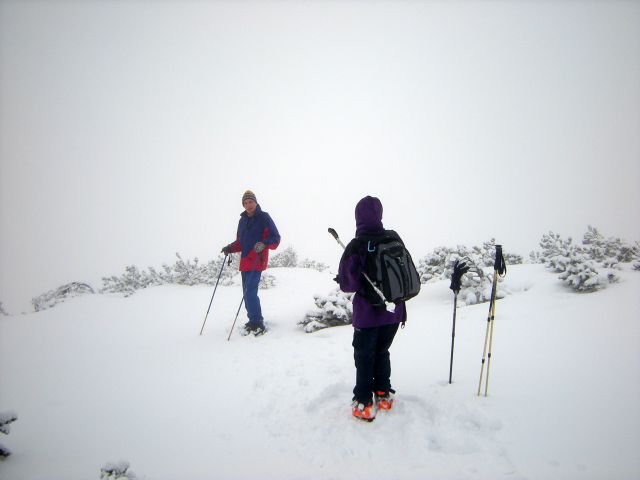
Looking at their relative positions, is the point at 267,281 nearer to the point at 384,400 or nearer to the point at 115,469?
the point at 384,400

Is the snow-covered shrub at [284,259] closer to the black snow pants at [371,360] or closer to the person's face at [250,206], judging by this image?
the person's face at [250,206]

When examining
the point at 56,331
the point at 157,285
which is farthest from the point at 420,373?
the point at 157,285

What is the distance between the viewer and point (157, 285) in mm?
10734

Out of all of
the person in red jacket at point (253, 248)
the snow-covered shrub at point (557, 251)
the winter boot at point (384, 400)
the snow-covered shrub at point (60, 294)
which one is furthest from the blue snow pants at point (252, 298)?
the snow-covered shrub at point (60, 294)

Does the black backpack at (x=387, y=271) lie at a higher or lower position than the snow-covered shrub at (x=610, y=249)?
higher

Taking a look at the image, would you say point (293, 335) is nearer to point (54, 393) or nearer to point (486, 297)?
point (54, 393)

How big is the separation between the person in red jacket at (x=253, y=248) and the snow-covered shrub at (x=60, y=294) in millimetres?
6820

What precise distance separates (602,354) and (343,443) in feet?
11.5

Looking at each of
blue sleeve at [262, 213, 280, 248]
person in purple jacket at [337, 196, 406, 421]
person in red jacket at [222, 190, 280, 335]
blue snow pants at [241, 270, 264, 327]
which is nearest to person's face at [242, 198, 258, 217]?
person in red jacket at [222, 190, 280, 335]

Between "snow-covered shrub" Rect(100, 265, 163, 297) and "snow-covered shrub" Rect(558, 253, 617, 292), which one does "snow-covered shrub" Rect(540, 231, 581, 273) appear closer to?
"snow-covered shrub" Rect(558, 253, 617, 292)

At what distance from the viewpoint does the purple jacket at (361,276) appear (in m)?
3.13

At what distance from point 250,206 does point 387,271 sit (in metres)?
4.22

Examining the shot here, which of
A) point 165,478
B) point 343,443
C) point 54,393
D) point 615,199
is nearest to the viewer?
point 165,478

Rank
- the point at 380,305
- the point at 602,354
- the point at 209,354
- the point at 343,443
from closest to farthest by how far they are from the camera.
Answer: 1. the point at 343,443
2. the point at 380,305
3. the point at 602,354
4. the point at 209,354
